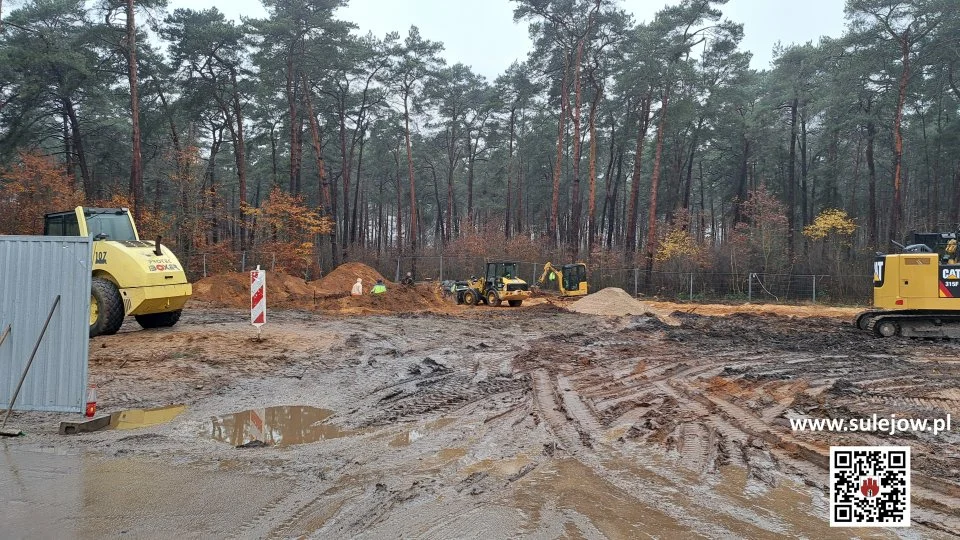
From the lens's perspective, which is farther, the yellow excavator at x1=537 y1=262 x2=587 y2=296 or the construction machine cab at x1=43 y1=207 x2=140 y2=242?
the yellow excavator at x1=537 y1=262 x2=587 y2=296

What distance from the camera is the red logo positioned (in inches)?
168

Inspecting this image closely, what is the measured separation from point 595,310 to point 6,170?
1071 inches

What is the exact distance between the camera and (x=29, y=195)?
26234 millimetres

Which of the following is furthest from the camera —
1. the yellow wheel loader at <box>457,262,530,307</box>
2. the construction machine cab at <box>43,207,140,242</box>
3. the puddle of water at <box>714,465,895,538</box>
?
the yellow wheel loader at <box>457,262,530,307</box>

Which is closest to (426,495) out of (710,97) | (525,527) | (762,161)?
(525,527)

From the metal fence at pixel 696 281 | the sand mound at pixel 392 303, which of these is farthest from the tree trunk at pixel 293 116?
the sand mound at pixel 392 303

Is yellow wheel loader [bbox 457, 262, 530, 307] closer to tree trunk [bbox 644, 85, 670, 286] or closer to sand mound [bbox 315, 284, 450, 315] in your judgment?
sand mound [bbox 315, 284, 450, 315]

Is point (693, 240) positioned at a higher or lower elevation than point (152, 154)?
lower

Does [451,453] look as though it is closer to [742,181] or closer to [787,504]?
[787,504]

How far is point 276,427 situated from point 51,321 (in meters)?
2.51

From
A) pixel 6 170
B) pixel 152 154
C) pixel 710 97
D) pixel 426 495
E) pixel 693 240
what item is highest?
pixel 710 97

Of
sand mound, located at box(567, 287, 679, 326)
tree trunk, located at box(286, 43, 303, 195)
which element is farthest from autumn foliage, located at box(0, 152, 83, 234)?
sand mound, located at box(567, 287, 679, 326)

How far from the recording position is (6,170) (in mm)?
26188

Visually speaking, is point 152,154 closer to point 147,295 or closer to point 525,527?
point 147,295
